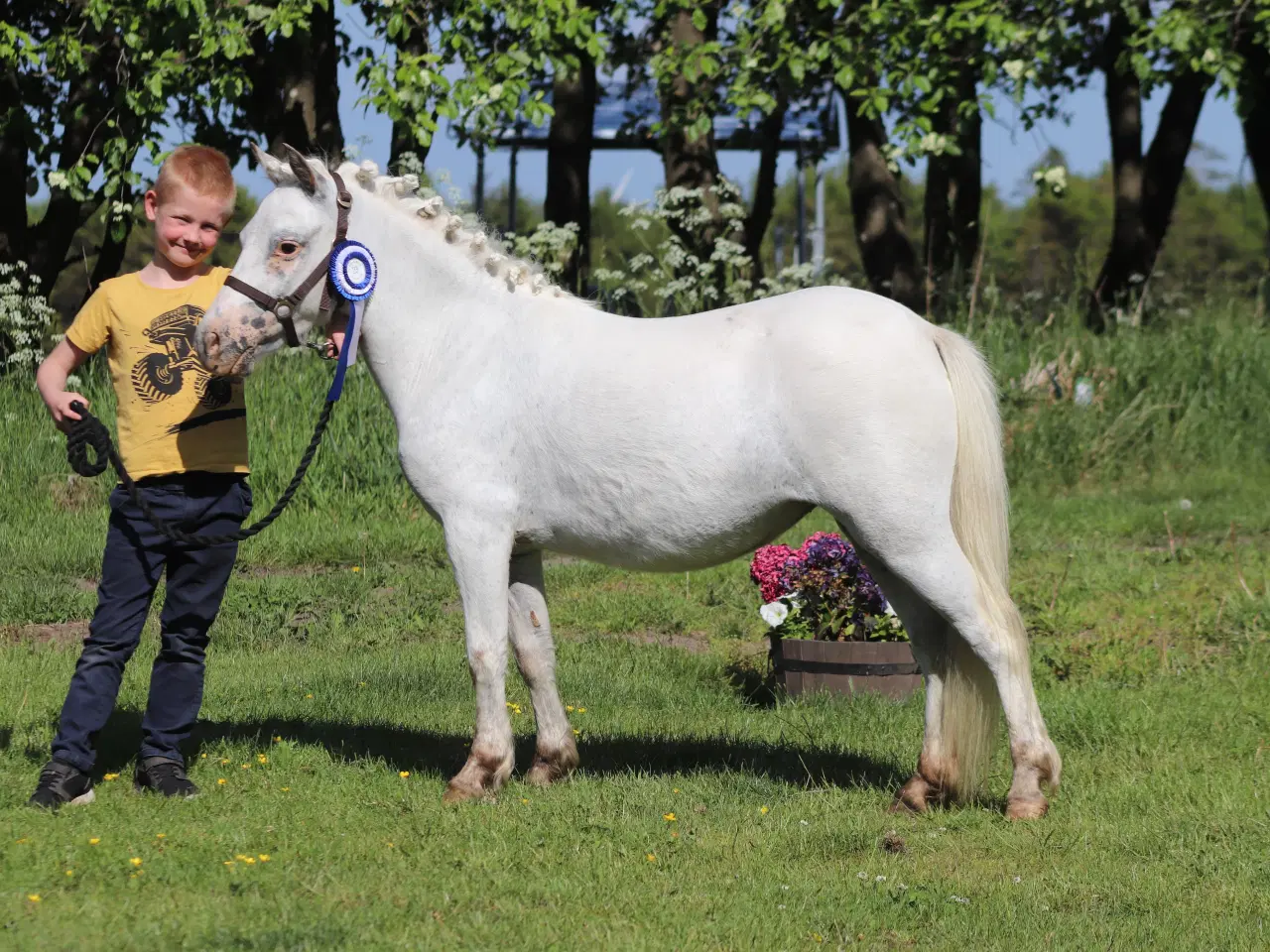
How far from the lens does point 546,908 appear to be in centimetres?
375

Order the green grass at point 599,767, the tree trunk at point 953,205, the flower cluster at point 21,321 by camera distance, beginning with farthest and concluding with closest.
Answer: the tree trunk at point 953,205, the flower cluster at point 21,321, the green grass at point 599,767

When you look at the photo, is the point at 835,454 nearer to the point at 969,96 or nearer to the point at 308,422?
the point at 308,422

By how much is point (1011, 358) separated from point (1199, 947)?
30.5ft

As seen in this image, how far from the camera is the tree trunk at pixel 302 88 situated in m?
11.1

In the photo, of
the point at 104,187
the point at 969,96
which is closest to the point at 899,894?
the point at 104,187

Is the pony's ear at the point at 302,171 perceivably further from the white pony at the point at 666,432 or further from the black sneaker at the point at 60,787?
the black sneaker at the point at 60,787

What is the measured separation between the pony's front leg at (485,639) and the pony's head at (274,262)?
85 cm

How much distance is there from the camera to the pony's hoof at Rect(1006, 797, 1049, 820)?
4.47m

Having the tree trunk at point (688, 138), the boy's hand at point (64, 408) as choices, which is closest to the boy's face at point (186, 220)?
the boy's hand at point (64, 408)

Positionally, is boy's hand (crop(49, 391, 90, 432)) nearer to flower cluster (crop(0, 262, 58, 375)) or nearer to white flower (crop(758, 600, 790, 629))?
white flower (crop(758, 600, 790, 629))

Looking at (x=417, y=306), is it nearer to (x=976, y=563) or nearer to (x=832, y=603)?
(x=976, y=563)

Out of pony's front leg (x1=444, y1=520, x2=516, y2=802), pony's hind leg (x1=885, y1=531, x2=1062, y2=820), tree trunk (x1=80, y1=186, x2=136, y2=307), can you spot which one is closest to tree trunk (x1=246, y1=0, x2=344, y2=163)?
tree trunk (x1=80, y1=186, x2=136, y2=307)

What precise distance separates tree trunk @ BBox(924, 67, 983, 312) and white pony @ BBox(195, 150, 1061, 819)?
8985 millimetres

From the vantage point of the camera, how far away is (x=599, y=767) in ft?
17.1
